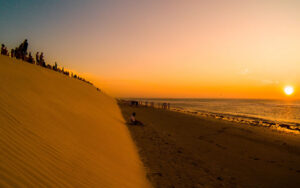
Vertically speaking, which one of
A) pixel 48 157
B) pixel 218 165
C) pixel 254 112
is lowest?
pixel 218 165

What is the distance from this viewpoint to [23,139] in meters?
3.57

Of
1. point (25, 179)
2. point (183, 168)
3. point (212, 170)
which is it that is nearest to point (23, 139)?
point (25, 179)

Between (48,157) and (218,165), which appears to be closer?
(48,157)

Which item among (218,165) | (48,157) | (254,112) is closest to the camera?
(48,157)

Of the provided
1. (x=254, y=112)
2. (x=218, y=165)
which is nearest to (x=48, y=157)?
(x=218, y=165)

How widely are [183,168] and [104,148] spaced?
292 centimetres

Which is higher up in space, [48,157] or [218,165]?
[48,157]

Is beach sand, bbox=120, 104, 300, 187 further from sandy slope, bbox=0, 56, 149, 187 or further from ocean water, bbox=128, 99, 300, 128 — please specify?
ocean water, bbox=128, 99, 300, 128

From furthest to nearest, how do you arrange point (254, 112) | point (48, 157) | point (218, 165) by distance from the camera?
point (254, 112), point (218, 165), point (48, 157)

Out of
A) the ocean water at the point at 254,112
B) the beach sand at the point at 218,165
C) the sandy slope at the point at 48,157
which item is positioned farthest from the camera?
the ocean water at the point at 254,112

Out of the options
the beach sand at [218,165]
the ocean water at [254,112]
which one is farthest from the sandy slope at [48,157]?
the ocean water at [254,112]

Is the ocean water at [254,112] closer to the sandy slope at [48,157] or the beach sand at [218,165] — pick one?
the beach sand at [218,165]

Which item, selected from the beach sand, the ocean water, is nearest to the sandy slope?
the beach sand

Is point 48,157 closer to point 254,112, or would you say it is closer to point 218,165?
point 218,165
